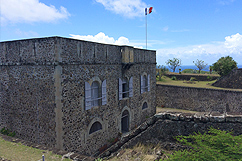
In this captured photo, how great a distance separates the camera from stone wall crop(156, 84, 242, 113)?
20.5 metres

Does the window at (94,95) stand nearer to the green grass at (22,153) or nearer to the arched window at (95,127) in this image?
the arched window at (95,127)

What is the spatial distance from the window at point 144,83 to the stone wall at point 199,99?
7918 millimetres

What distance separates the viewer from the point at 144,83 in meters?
17.7

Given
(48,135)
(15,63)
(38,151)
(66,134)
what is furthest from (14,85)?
(38,151)

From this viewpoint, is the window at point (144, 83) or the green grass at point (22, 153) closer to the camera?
the green grass at point (22, 153)

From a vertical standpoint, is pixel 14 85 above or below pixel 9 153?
above

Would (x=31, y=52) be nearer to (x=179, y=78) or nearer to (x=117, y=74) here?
(x=117, y=74)

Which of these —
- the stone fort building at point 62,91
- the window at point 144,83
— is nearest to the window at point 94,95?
the stone fort building at point 62,91

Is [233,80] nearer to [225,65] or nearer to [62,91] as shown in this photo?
[225,65]

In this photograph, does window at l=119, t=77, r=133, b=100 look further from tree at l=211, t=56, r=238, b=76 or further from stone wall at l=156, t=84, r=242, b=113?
tree at l=211, t=56, r=238, b=76

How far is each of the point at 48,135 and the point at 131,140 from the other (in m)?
4.64

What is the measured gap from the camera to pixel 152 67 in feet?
62.5

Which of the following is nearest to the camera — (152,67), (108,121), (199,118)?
(199,118)

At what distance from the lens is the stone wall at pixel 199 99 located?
20.5 m
